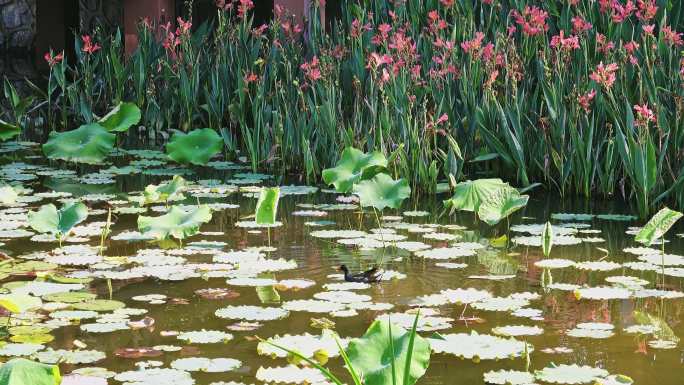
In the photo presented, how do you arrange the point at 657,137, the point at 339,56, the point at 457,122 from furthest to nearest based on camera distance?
the point at 339,56 < the point at 457,122 < the point at 657,137

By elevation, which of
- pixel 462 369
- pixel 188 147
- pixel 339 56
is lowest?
pixel 462 369

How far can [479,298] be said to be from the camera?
352 centimetres

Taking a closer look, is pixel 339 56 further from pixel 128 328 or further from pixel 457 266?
pixel 128 328

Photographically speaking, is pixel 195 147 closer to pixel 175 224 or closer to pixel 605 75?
pixel 175 224

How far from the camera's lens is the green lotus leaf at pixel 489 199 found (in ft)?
14.3

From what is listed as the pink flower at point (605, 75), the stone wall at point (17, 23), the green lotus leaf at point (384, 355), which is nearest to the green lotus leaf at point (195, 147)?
the pink flower at point (605, 75)

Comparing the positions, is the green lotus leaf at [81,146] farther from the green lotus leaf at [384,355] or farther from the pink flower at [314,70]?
the green lotus leaf at [384,355]

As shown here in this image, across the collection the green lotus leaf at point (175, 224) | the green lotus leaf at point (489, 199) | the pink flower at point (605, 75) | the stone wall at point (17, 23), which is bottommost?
the green lotus leaf at point (175, 224)

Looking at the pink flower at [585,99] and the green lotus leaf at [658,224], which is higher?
the pink flower at [585,99]

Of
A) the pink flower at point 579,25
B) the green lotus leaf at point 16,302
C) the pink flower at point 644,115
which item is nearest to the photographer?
the green lotus leaf at point 16,302

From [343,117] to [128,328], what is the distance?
3318 mm

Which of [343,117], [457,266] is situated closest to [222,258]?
[457,266]

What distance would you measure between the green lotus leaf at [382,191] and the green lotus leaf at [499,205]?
0.31m

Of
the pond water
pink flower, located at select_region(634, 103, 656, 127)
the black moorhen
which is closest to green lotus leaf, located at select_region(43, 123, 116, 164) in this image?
the pond water
